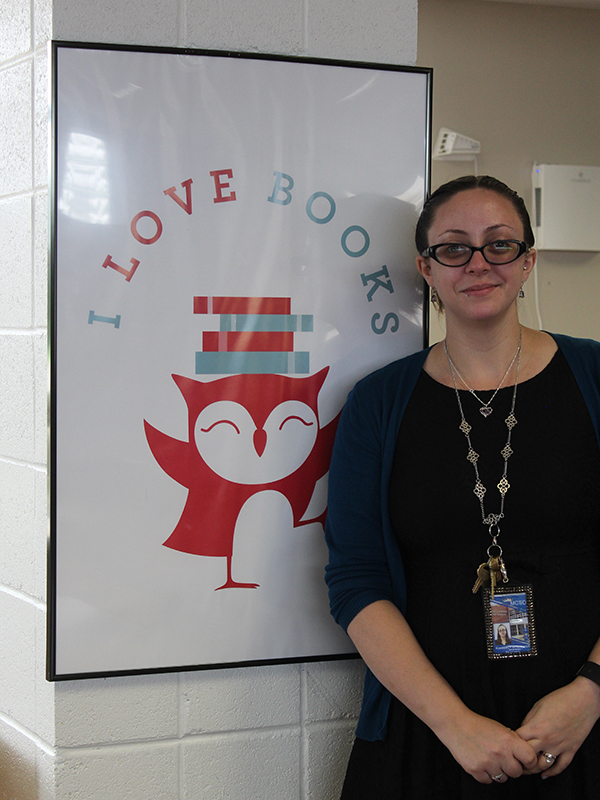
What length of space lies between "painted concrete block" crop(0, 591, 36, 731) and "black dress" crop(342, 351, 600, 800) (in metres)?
0.58

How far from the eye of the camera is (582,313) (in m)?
2.69

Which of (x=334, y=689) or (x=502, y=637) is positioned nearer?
(x=502, y=637)

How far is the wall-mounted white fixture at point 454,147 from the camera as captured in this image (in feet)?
8.27

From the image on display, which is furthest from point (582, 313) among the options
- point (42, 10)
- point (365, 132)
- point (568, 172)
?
point (42, 10)

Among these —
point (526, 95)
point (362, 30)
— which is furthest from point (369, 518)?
point (526, 95)

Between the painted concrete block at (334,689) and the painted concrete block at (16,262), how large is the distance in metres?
0.80

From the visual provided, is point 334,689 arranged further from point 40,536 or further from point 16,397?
point 16,397

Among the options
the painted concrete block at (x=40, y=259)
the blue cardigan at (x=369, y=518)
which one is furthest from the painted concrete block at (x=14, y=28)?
the blue cardigan at (x=369, y=518)

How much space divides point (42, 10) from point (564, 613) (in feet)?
4.05

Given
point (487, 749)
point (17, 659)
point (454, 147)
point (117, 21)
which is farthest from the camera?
point (454, 147)

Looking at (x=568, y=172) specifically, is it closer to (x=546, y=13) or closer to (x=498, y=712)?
(x=546, y=13)

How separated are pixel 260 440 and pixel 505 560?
1.44 feet

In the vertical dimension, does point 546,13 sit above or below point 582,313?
above

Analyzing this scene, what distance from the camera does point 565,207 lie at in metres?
2.62
